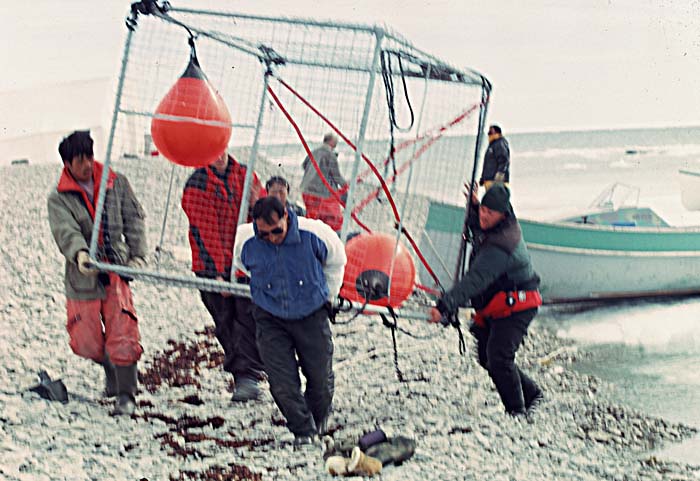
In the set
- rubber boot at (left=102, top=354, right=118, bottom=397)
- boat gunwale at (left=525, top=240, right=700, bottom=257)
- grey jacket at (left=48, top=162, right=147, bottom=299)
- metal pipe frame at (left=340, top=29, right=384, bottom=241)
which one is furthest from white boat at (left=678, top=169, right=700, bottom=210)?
rubber boot at (left=102, top=354, right=118, bottom=397)

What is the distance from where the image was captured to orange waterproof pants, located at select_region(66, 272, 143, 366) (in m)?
4.98

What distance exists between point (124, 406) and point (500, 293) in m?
2.42

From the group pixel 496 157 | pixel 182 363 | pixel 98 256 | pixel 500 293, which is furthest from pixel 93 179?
pixel 496 157

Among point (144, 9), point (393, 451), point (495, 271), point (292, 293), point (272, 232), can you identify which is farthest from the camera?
point (495, 271)

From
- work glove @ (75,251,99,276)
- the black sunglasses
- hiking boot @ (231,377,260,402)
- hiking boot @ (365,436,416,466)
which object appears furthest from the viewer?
hiking boot @ (231,377,260,402)

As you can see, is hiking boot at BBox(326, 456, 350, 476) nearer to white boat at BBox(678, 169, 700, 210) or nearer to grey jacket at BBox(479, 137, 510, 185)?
grey jacket at BBox(479, 137, 510, 185)

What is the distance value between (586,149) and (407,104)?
63611mm

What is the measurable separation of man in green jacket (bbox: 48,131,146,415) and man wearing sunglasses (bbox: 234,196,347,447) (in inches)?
32.5

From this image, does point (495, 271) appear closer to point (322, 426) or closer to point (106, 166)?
point (322, 426)

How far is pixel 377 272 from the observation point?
5145 mm

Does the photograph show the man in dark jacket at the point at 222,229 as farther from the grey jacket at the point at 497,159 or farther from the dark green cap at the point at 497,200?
the grey jacket at the point at 497,159

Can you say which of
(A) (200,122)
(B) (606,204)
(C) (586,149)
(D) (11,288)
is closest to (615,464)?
(A) (200,122)

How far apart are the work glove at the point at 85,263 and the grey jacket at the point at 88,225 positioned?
45mm

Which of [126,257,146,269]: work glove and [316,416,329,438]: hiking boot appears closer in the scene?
[316,416,329,438]: hiking boot
